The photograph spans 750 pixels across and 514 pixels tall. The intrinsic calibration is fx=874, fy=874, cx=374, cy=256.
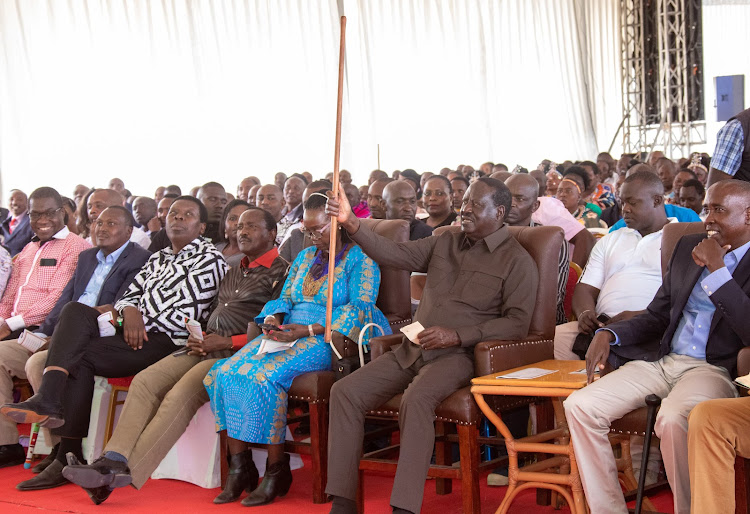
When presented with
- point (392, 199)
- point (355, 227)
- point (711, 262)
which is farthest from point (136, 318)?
point (711, 262)

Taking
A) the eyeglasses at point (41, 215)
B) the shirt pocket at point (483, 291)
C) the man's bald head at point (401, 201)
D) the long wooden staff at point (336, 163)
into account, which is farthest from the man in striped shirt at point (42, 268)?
the shirt pocket at point (483, 291)

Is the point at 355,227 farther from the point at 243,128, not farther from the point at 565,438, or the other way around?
the point at 243,128

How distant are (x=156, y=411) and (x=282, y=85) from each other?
32.6ft

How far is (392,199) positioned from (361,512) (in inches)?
95.1

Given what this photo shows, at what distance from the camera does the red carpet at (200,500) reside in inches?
139

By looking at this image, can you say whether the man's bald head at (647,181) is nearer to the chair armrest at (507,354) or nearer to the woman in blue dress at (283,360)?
the chair armrest at (507,354)

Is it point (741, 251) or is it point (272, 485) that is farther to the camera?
point (272, 485)

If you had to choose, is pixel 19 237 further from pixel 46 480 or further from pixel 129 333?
pixel 46 480

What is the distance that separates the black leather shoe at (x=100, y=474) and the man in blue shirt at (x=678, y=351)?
1.91 metres

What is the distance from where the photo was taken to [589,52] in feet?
61.9

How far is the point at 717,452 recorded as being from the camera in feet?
8.35

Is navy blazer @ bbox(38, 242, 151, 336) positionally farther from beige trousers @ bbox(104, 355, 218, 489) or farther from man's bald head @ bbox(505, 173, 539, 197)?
man's bald head @ bbox(505, 173, 539, 197)

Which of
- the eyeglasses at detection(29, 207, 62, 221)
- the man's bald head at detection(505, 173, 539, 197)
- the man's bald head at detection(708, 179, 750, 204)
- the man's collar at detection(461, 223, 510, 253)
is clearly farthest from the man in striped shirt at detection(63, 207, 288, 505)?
the man's bald head at detection(708, 179, 750, 204)

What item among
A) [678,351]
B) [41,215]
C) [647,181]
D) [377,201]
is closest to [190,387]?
[41,215]
